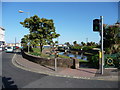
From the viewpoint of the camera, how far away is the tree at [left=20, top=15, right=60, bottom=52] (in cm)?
1886

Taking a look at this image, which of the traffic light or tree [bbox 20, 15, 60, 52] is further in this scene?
tree [bbox 20, 15, 60, 52]

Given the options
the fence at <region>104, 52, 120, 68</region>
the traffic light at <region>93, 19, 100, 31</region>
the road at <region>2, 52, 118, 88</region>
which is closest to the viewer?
the road at <region>2, 52, 118, 88</region>

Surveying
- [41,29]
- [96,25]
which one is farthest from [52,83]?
[41,29]

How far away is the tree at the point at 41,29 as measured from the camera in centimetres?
1886

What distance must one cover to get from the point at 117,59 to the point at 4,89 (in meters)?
8.99

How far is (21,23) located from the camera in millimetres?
20781

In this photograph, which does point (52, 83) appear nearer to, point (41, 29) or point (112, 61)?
point (112, 61)

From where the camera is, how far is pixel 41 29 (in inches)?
742

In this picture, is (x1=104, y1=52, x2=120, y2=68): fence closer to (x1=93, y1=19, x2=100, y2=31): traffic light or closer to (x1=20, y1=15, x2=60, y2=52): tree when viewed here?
(x1=93, y1=19, x2=100, y2=31): traffic light

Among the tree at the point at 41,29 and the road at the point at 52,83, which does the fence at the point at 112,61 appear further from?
the tree at the point at 41,29

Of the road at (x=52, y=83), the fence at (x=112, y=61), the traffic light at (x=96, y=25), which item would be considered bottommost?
the road at (x=52, y=83)

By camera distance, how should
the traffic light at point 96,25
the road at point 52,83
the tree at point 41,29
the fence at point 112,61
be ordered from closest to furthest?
the road at point 52,83 < the traffic light at point 96,25 < the fence at point 112,61 < the tree at point 41,29

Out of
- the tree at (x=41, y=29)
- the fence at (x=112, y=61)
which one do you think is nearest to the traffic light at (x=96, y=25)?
the fence at (x=112, y=61)

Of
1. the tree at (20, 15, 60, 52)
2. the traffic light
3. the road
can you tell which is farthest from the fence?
the tree at (20, 15, 60, 52)
